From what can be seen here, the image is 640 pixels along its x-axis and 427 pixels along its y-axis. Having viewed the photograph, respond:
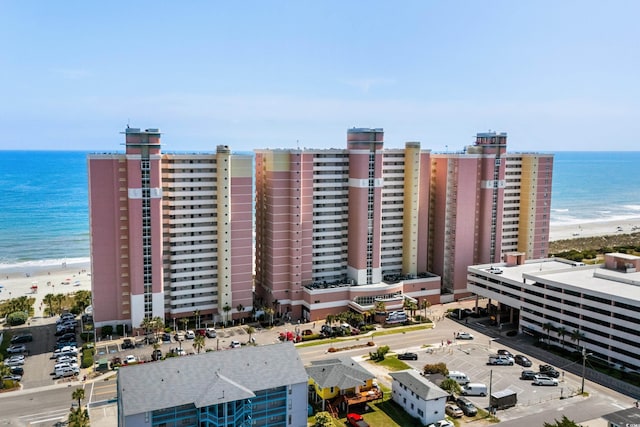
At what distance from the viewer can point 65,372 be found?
202 feet

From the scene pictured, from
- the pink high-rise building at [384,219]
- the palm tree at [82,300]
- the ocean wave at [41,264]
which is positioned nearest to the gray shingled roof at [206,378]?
the pink high-rise building at [384,219]

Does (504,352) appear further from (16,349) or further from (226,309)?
(16,349)

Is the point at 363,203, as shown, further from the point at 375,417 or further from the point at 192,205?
the point at 375,417

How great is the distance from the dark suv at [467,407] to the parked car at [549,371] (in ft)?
40.1

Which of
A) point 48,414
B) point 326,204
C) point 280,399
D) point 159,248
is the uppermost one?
point 326,204

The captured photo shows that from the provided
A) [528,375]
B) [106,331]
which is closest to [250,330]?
[106,331]

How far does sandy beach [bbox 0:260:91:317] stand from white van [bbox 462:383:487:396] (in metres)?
67.8

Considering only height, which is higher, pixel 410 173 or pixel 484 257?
pixel 410 173

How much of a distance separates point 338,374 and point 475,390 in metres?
15.0

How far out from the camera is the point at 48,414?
5256 cm

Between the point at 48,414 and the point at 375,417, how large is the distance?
105 ft

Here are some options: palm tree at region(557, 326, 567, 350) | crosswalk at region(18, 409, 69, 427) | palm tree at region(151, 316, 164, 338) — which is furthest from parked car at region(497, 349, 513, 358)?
crosswalk at region(18, 409, 69, 427)

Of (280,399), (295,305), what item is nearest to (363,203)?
(295,305)

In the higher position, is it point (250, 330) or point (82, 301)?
point (82, 301)
